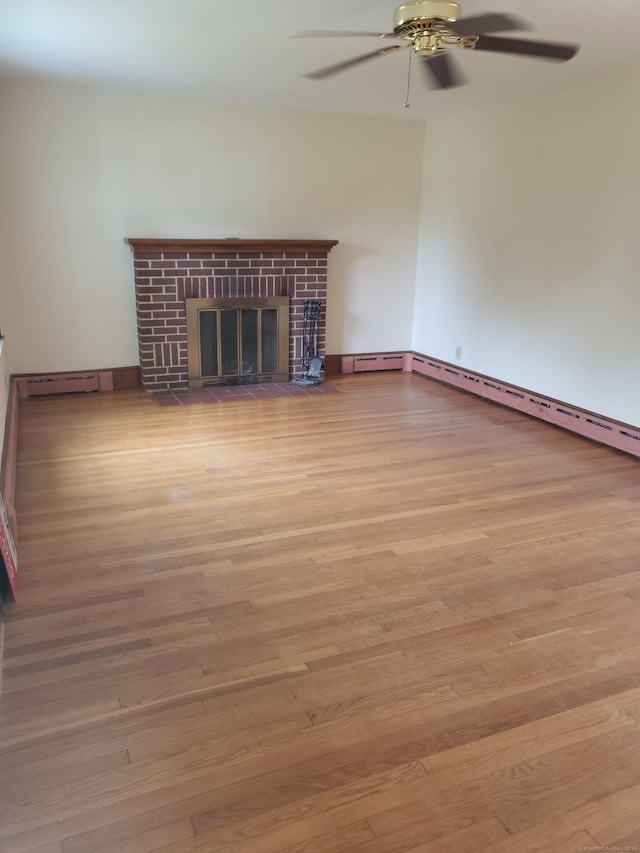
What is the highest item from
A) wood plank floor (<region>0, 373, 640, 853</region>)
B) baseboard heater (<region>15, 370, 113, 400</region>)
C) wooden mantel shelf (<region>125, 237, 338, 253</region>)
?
wooden mantel shelf (<region>125, 237, 338, 253</region>)

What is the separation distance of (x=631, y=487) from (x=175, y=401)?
3.50 m

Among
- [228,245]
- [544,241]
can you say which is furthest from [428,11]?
[228,245]

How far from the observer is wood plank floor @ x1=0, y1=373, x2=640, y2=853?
1604 millimetres

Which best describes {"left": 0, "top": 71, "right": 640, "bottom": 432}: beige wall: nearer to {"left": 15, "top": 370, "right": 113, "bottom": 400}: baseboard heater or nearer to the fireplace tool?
{"left": 15, "top": 370, "right": 113, "bottom": 400}: baseboard heater

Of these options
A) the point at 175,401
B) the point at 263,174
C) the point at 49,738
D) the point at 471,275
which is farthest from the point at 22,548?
the point at 471,275

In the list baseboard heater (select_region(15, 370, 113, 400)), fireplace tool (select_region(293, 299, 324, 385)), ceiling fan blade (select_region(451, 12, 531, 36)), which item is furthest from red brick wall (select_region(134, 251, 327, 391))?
ceiling fan blade (select_region(451, 12, 531, 36))

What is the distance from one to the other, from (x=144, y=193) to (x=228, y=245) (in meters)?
0.80

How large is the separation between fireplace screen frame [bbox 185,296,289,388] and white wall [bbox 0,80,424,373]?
0.53 m

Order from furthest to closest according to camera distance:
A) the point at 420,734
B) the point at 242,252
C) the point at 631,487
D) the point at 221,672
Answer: the point at 242,252, the point at 631,487, the point at 221,672, the point at 420,734

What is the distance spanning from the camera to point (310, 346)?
238 inches

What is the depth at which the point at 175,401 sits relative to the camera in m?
5.27

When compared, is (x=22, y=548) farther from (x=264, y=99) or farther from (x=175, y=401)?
(x=264, y=99)

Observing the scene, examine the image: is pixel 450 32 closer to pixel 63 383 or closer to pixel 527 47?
pixel 527 47

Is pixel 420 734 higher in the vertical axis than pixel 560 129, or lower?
lower
